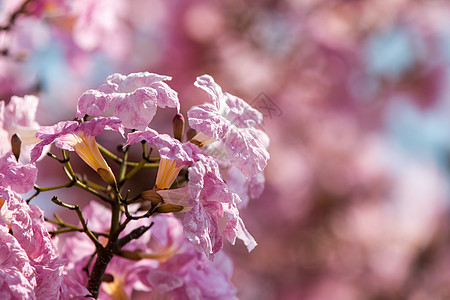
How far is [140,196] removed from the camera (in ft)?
1.61

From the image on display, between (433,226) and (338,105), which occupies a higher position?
(338,105)

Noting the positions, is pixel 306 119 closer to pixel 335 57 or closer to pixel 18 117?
pixel 335 57

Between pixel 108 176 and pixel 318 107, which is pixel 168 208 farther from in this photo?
pixel 318 107

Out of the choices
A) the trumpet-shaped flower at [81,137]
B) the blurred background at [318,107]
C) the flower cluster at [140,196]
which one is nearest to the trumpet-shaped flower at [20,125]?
the flower cluster at [140,196]

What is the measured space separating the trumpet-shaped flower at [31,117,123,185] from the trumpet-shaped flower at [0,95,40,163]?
101mm

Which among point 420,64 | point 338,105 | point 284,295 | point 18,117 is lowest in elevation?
point 284,295

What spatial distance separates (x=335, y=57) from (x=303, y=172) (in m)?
0.59

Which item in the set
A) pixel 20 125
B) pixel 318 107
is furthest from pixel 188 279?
pixel 318 107

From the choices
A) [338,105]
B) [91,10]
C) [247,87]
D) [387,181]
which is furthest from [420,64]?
[91,10]

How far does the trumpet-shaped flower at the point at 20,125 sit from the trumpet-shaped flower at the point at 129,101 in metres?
0.14

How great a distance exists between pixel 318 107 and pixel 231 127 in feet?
8.11

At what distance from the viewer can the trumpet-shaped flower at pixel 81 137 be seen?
1.53 feet

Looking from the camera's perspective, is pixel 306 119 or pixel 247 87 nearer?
pixel 247 87

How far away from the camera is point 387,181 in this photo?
333 centimetres
